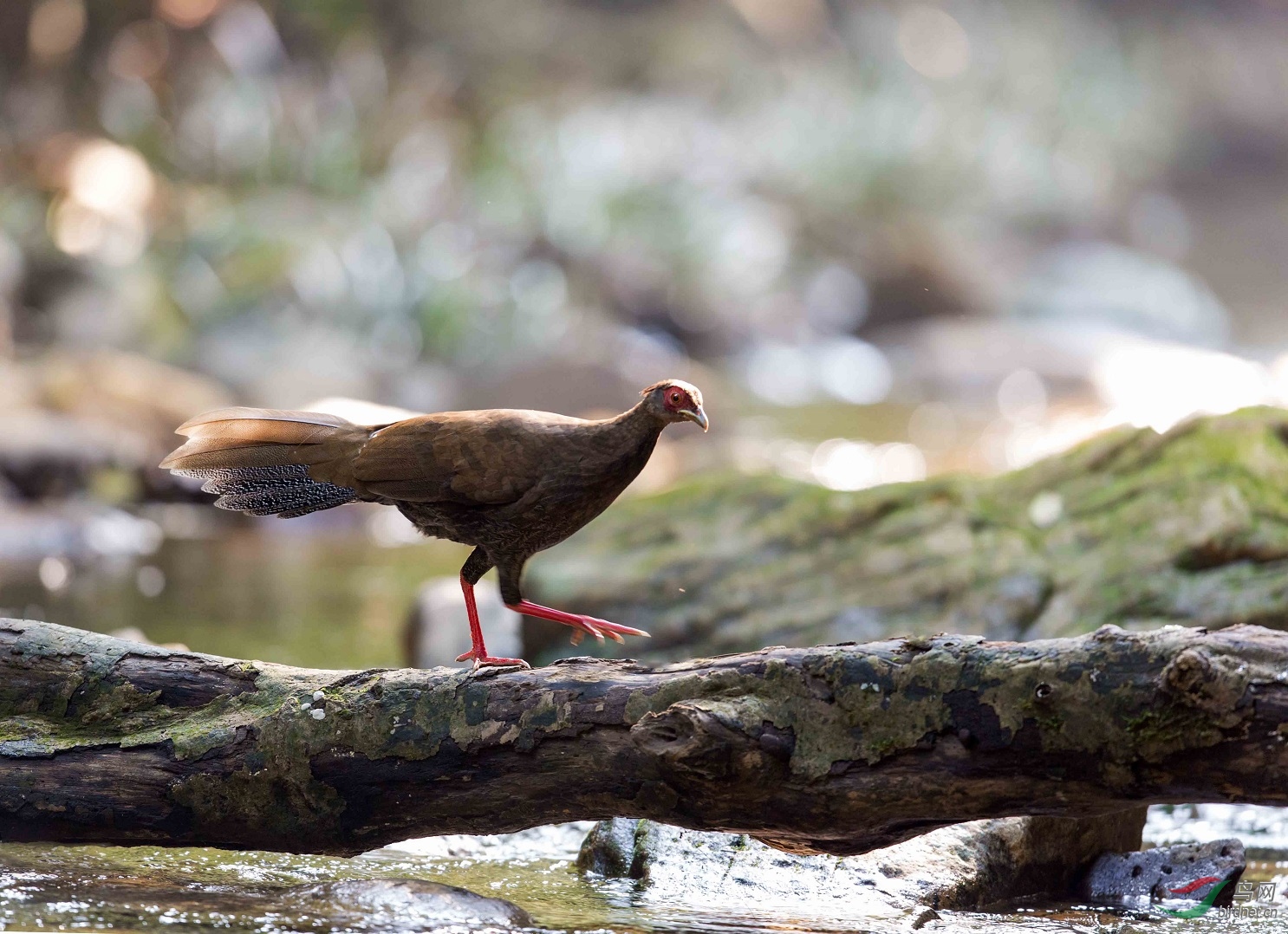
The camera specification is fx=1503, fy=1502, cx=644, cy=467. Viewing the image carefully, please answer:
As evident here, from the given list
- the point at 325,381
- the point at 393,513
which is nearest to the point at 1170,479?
the point at 393,513

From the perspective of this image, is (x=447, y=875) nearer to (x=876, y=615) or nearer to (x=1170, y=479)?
(x=876, y=615)

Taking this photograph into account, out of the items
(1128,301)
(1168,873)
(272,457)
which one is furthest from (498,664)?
(1128,301)

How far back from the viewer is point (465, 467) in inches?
145

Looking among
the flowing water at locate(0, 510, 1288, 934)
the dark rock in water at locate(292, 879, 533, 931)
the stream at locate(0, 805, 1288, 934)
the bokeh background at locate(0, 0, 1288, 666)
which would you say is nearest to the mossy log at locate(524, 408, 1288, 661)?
the flowing water at locate(0, 510, 1288, 934)

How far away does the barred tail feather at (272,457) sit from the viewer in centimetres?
383

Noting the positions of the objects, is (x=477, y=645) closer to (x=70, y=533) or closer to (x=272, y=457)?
(x=272, y=457)

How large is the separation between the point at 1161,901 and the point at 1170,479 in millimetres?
2182

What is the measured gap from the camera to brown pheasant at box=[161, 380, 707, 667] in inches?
141

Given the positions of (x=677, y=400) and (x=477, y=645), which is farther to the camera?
(x=477, y=645)

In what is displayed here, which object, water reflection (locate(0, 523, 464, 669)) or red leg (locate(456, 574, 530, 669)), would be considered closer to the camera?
red leg (locate(456, 574, 530, 669))

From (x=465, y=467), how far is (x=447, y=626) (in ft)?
9.44

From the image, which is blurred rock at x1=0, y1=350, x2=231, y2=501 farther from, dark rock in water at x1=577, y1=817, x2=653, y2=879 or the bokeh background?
dark rock in water at x1=577, y1=817, x2=653, y2=879

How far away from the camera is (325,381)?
13031mm

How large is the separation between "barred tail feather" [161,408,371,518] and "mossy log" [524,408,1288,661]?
82.4 inches
